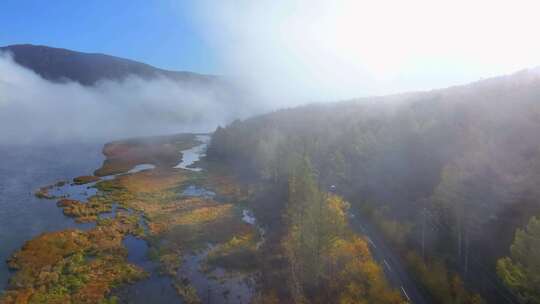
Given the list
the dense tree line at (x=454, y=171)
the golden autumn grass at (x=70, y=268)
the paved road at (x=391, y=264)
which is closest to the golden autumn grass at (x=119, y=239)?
the golden autumn grass at (x=70, y=268)

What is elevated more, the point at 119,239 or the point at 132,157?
the point at 132,157

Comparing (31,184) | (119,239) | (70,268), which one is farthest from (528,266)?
(31,184)

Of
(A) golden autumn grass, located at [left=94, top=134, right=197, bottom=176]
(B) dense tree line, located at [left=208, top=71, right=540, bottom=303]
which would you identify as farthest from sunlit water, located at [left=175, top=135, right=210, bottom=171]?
(B) dense tree line, located at [left=208, top=71, right=540, bottom=303]

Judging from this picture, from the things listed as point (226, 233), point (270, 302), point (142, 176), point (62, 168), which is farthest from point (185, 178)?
point (270, 302)

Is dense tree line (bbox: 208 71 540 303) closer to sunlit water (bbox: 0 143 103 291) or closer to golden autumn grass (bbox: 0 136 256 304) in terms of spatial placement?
golden autumn grass (bbox: 0 136 256 304)

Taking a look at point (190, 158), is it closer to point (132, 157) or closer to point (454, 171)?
point (132, 157)

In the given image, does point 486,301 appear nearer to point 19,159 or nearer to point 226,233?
point 226,233
